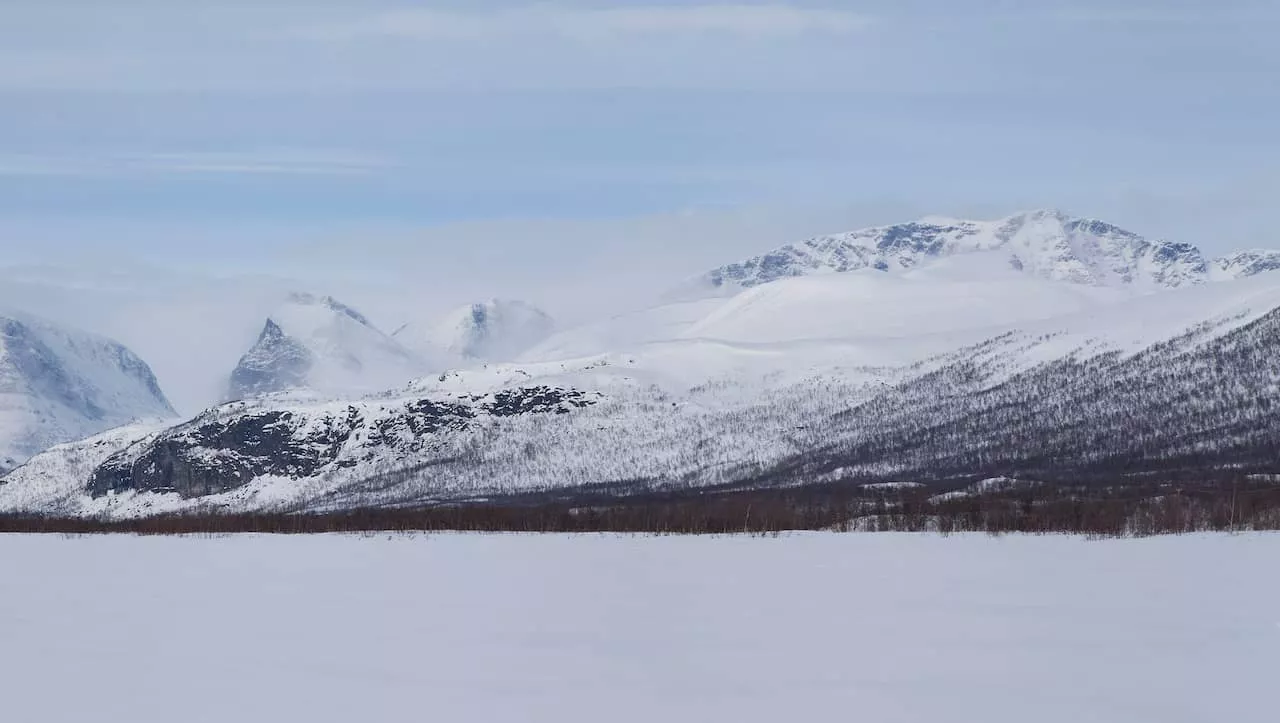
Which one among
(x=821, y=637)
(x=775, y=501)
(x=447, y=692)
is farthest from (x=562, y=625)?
(x=775, y=501)

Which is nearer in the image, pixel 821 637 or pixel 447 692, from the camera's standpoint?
pixel 447 692

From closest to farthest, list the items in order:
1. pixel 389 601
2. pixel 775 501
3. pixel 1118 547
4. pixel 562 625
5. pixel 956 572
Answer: pixel 562 625
pixel 389 601
pixel 956 572
pixel 1118 547
pixel 775 501

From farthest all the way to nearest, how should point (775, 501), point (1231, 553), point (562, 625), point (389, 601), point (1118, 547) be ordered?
point (775, 501) < point (1118, 547) < point (1231, 553) < point (389, 601) < point (562, 625)

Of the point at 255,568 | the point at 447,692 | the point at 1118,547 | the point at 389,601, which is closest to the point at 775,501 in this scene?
the point at 1118,547

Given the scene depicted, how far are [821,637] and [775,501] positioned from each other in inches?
5860

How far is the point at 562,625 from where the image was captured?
51.6m

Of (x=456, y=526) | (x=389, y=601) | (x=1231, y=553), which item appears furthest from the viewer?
(x=456, y=526)

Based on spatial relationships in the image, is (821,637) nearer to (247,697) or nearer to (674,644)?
(674,644)

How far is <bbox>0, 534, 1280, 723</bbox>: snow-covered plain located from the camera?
120ft

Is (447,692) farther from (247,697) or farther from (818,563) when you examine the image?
(818,563)

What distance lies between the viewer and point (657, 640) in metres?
47.7

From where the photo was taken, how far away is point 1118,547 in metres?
90.6

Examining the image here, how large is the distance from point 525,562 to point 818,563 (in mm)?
16072

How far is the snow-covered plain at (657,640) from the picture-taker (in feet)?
120
